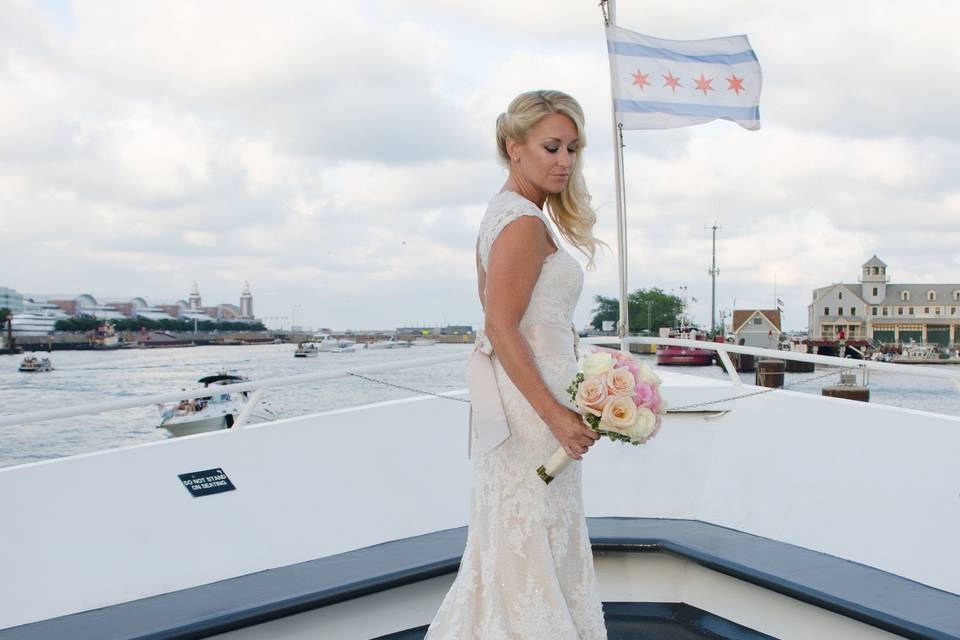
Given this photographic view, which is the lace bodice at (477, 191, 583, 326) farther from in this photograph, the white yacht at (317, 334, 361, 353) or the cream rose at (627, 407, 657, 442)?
the white yacht at (317, 334, 361, 353)

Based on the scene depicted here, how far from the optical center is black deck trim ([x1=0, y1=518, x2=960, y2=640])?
2.05m

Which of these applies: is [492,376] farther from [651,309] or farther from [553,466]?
[651,309]

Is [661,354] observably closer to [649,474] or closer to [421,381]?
[421,381]

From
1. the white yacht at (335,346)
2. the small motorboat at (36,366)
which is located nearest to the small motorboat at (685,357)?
the white yacht at (335,346)

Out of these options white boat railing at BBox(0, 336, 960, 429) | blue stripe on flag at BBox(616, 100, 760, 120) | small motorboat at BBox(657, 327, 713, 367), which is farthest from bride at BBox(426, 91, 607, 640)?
small motorboat at BBox(657, 327, 713, 367)

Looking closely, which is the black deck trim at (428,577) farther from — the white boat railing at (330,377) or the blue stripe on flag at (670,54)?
the blue stripe on flag at (670,54)

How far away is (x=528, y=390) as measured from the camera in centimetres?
150

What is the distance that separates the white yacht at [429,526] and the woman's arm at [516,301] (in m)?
1.16

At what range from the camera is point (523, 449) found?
1634mm

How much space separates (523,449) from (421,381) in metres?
31.6

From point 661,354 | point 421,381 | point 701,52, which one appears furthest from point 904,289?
point 701,52

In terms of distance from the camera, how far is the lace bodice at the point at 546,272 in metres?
1.56

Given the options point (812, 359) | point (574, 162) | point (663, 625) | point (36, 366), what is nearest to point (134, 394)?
point (36, 366)

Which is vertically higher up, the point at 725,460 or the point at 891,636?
the point at 725,460
